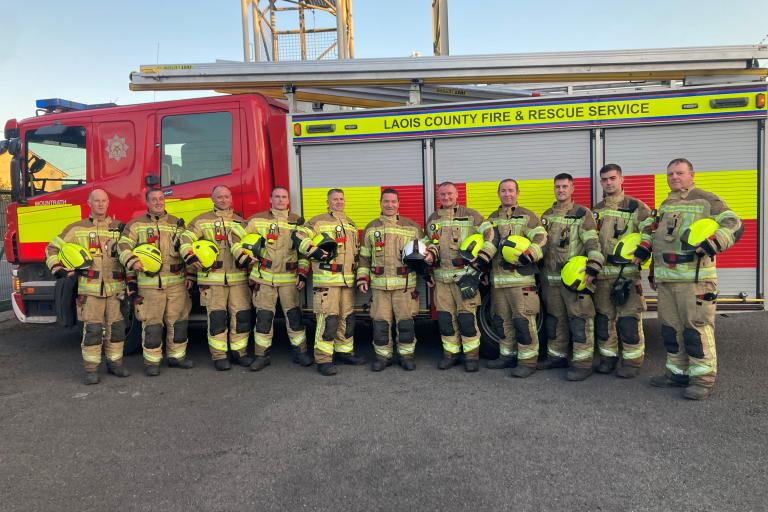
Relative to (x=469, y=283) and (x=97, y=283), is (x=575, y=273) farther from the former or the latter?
(x=97, y=283)

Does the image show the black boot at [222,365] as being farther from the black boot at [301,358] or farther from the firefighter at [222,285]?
the black boot at [301,358]

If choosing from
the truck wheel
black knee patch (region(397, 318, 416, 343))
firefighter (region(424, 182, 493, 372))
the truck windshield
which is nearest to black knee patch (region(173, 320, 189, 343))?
the truck windshield

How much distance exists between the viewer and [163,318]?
4.96 meters

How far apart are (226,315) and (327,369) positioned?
45.0 inches

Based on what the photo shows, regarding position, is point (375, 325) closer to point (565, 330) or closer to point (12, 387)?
point (565, 330)

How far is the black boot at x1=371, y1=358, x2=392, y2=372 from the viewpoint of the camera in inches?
186

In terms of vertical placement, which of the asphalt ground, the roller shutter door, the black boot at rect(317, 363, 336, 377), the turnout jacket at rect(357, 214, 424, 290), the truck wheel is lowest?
the asphalt ground

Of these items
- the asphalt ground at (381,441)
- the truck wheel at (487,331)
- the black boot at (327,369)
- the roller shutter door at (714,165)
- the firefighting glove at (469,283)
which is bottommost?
the asphalt ground at (381,441)

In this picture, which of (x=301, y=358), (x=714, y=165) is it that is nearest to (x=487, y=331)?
(x=301, y=358)

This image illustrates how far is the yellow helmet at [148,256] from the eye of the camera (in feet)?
14.9

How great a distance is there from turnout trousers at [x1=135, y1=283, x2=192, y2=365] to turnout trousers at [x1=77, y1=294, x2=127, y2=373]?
0.62 ft

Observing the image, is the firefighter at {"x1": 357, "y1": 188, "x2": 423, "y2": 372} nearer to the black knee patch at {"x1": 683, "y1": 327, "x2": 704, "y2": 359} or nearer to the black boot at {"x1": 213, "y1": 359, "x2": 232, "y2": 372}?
the black boot at {"x1": 213, "y1": 359, "x2": 232, "y2": 372}

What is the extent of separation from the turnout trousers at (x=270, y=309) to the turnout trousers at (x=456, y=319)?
4.48ft

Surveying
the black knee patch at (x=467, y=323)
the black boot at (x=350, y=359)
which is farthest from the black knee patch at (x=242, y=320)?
the black knee patch at (x=467, y=323)
